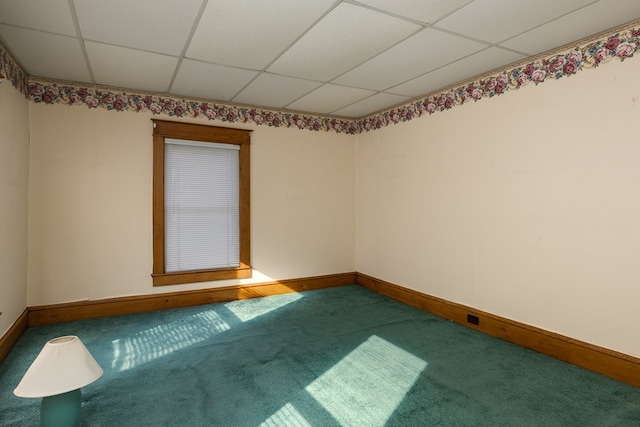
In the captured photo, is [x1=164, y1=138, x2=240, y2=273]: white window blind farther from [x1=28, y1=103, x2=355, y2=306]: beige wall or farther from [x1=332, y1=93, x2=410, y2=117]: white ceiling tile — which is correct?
[x1=332, y1=93, x2=410, y2=117]: white ceiling tile

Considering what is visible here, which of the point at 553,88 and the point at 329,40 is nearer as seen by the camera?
the point at 329,40

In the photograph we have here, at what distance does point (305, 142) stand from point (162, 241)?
2275mm

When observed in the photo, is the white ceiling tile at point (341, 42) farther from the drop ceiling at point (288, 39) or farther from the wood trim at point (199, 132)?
the wood trim at point (199, 132)

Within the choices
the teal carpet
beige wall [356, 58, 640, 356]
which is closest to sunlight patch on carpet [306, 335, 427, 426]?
the teal carpet

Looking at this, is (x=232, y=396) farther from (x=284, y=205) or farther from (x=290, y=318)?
(x=284, y=205)

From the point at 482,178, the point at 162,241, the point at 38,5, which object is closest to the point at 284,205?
the point at 162,241

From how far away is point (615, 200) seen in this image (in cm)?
254

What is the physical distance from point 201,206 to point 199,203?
4cm

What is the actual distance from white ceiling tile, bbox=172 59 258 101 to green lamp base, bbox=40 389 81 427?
2.60 m

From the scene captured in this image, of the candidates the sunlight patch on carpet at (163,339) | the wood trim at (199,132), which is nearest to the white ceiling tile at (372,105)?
the wood trim at (199,132)

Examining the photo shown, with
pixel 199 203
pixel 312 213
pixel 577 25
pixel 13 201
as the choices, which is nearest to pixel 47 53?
pixel 13 201

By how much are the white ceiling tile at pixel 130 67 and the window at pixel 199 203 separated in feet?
1.73

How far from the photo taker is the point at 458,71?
3.31 meters

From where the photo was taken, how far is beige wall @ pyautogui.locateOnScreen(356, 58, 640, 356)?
2.52 m
